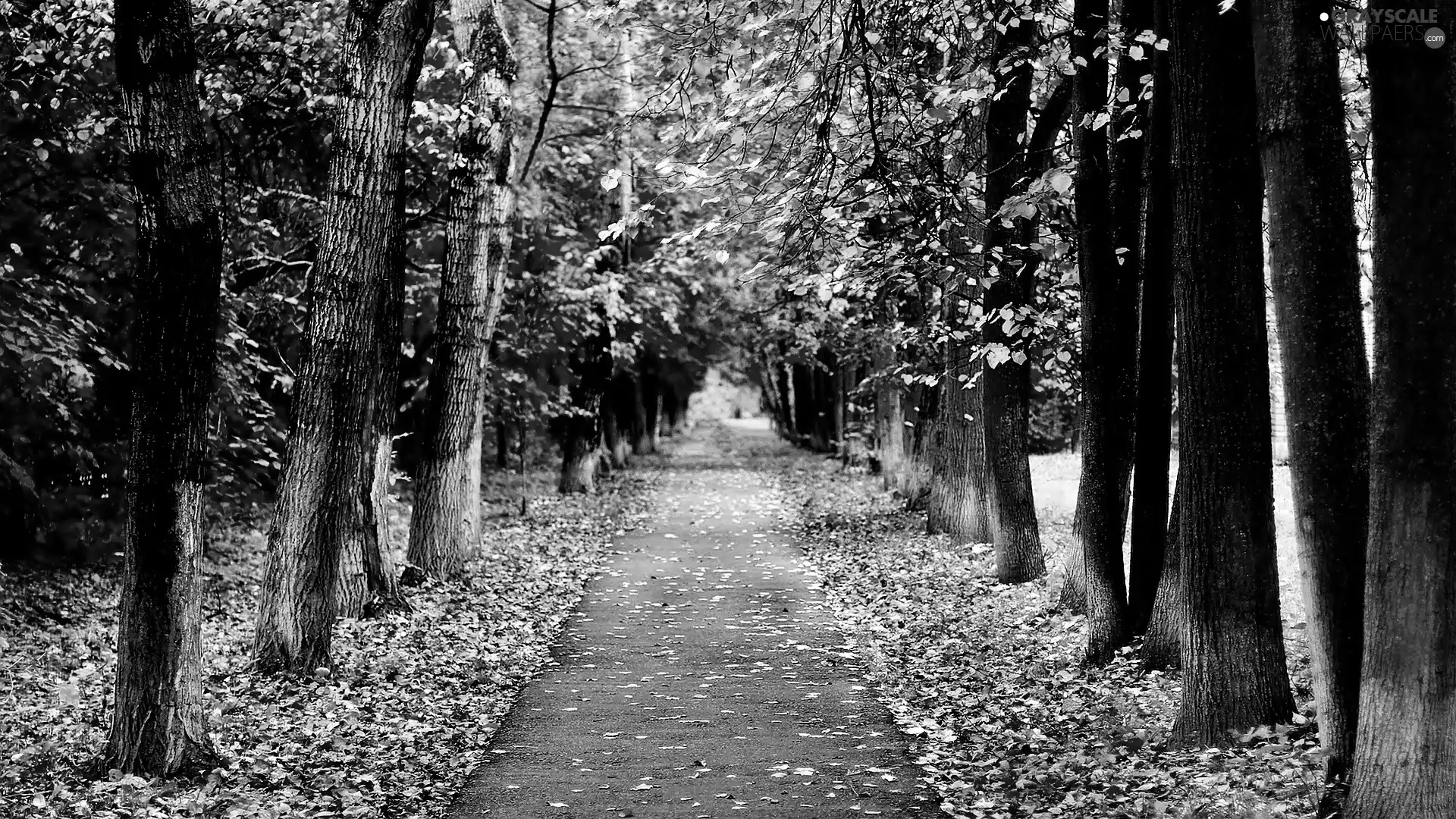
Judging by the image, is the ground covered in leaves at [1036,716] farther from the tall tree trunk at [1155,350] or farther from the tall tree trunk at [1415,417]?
the tall tree trunk at [1155,350]

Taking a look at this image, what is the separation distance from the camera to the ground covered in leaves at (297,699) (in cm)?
647

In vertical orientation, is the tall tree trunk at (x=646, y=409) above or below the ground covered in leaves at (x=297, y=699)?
above

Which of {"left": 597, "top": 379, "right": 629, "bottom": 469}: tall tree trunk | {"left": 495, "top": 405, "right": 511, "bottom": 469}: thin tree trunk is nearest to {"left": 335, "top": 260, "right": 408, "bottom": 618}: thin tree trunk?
{"left": 495, "top": 405, "right": 511, "bottom": 469}: thin tree trunk

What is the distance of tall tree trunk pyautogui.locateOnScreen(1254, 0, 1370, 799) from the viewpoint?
539cm

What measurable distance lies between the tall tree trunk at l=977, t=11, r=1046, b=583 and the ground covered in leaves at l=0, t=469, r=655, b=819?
5697mm

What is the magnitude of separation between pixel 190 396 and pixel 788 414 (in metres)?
54.8

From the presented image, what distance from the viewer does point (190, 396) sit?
6.75m

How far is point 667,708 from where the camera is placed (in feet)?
29.7

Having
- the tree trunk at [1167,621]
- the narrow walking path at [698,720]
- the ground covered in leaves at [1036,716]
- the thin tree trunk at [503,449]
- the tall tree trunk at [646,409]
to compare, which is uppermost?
the tall tree trunk at [646,409]

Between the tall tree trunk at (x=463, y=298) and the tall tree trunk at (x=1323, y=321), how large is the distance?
416 inches

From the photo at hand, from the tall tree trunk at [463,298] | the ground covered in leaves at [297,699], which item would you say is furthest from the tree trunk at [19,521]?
the tall tree trunk at [463,298]

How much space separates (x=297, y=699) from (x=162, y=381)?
321cm

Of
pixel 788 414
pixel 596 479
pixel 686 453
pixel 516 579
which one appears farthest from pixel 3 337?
pixel 788 414

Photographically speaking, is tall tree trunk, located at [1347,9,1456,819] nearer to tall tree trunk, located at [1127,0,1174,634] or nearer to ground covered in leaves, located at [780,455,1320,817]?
ground covered in leaves, located at [780,455,1320,817]
